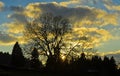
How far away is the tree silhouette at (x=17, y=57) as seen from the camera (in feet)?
320

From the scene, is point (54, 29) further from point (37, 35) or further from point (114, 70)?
point (114, 70)

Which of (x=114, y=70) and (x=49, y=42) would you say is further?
(x=114, y=70)

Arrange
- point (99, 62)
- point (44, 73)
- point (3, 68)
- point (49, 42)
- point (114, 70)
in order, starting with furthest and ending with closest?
point (99, 62)
point (114, 70)
point (49, 42)
point (3, 68)
point (44, 73)

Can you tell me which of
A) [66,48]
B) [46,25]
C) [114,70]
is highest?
[46,25]

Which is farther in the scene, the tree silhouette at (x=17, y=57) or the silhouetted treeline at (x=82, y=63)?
the tree silhouette at (x=17, y=57)

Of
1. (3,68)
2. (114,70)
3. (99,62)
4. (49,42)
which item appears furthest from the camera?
(99,62)

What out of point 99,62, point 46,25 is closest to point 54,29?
point 46,25

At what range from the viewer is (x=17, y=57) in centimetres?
9981

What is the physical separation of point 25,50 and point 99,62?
1549 inches

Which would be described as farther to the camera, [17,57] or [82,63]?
[17,57]

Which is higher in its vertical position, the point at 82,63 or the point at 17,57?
the point at 17,57

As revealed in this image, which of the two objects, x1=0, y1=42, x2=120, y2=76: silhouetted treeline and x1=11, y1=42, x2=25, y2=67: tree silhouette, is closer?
x1=0, y1=42, x2=120, y2=76: silhouetted treeline

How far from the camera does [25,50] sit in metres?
71.5

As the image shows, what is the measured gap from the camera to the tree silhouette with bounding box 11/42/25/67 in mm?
97562
